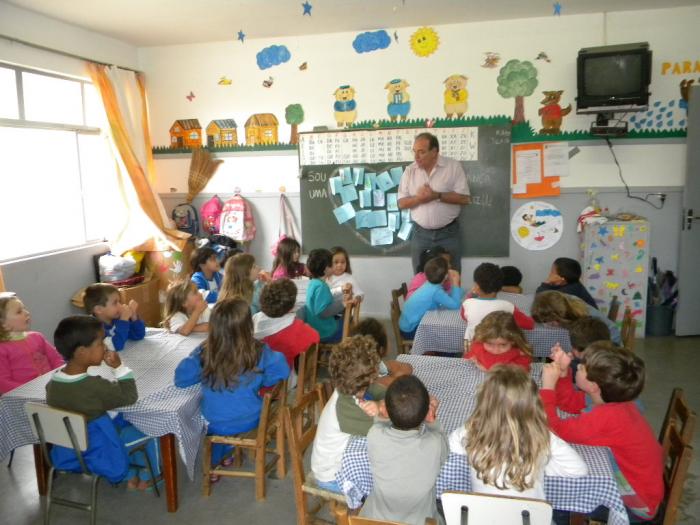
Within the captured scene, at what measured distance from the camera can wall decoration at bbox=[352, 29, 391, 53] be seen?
18.7ft

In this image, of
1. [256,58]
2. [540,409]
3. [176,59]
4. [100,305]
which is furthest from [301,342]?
[176,59]

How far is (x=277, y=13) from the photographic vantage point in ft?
16.4

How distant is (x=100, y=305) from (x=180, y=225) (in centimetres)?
320

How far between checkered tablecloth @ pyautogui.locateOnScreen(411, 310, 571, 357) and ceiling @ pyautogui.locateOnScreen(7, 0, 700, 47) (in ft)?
9.12

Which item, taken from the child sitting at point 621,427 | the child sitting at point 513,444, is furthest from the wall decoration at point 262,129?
the child sitting at point 513,444

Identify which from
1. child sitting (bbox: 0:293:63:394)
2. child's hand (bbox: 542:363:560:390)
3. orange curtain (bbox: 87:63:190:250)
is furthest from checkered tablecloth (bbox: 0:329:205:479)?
orange curtain (bbox: 87:63:190:250)

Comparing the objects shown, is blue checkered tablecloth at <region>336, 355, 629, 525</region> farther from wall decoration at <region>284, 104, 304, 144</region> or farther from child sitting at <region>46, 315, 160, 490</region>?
wall decoration at <region>284, 104, 304, 144</region>

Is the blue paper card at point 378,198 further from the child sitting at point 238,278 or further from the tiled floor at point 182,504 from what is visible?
the tiled floor at point 182,504

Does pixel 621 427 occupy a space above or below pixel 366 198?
below

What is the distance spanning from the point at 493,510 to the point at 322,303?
2542 mm

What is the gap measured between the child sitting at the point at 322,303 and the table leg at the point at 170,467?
1.53 m

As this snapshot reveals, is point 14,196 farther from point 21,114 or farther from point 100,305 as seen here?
point 100,305

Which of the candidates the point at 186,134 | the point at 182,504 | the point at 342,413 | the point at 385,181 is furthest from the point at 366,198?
the point at 342,413

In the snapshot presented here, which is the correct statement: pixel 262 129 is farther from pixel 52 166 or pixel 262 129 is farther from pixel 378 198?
pixel 52 166
